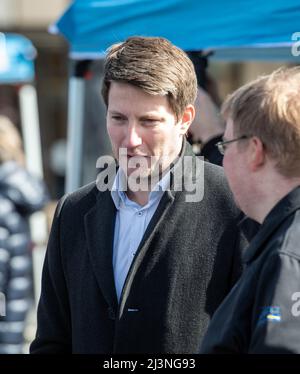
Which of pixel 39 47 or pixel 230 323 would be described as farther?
pixel 39 47

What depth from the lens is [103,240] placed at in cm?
237

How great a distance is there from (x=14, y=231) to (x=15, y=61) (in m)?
2.74

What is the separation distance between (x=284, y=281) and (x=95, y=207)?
35.8 inches

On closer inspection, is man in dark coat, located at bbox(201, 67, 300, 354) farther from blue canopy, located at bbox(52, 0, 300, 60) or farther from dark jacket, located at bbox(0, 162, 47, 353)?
dark jacket, located at bbox(0, 162, 47, 353)

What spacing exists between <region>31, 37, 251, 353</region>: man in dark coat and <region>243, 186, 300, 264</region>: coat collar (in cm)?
44

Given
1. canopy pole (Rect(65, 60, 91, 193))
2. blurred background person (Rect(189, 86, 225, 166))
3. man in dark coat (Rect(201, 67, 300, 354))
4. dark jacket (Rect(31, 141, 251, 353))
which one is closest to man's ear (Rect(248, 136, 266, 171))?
man in dark coat (Rect(201, 67, 300, 354))

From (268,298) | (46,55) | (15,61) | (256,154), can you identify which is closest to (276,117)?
(256,154)

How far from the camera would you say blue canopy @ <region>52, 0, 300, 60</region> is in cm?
313

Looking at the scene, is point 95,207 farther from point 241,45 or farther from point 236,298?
point 241,45

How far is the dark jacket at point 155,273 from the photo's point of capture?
7.41 feet

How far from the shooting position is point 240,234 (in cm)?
230

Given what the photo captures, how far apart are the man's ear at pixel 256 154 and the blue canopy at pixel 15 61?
5.85m

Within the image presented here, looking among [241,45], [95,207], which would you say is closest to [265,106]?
[95,207]

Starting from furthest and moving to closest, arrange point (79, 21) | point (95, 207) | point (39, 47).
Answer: point (39, 47) → point (79, 21) → point (95, 207)
